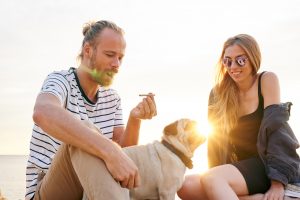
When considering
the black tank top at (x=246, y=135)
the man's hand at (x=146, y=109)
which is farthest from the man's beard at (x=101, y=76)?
the black tank top at (x=246, y=135)

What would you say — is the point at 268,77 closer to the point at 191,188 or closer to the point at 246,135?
the point at 246,135

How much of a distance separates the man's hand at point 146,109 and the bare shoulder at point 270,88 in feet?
4.75

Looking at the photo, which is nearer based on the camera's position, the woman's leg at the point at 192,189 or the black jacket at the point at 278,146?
the black jacket at the point at 278,146

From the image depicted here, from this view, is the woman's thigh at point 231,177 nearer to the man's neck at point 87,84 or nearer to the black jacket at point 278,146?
the black jacket at point 278,146

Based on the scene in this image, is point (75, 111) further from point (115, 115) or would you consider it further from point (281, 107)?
point (281, 107)

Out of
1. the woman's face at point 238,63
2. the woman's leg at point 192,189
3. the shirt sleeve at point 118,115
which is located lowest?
the woman's leg at point 192,189

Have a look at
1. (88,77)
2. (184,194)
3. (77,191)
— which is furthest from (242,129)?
(77,191)

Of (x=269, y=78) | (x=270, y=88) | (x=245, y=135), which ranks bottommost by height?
(x=245, y=135)

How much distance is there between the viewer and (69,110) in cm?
493

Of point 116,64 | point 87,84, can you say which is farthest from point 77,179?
point 116,64

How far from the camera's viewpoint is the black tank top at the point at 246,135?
19.0 ft

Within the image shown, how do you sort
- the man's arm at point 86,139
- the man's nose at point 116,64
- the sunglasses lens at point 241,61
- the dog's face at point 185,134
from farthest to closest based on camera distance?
the sunglasses lens at point 241,61
the dog's face at point 185,134
the man's nose at point 116,64
the man's arm at point 86,139

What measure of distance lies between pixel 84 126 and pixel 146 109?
1222 mm

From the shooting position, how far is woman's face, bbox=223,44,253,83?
5.92 meters
